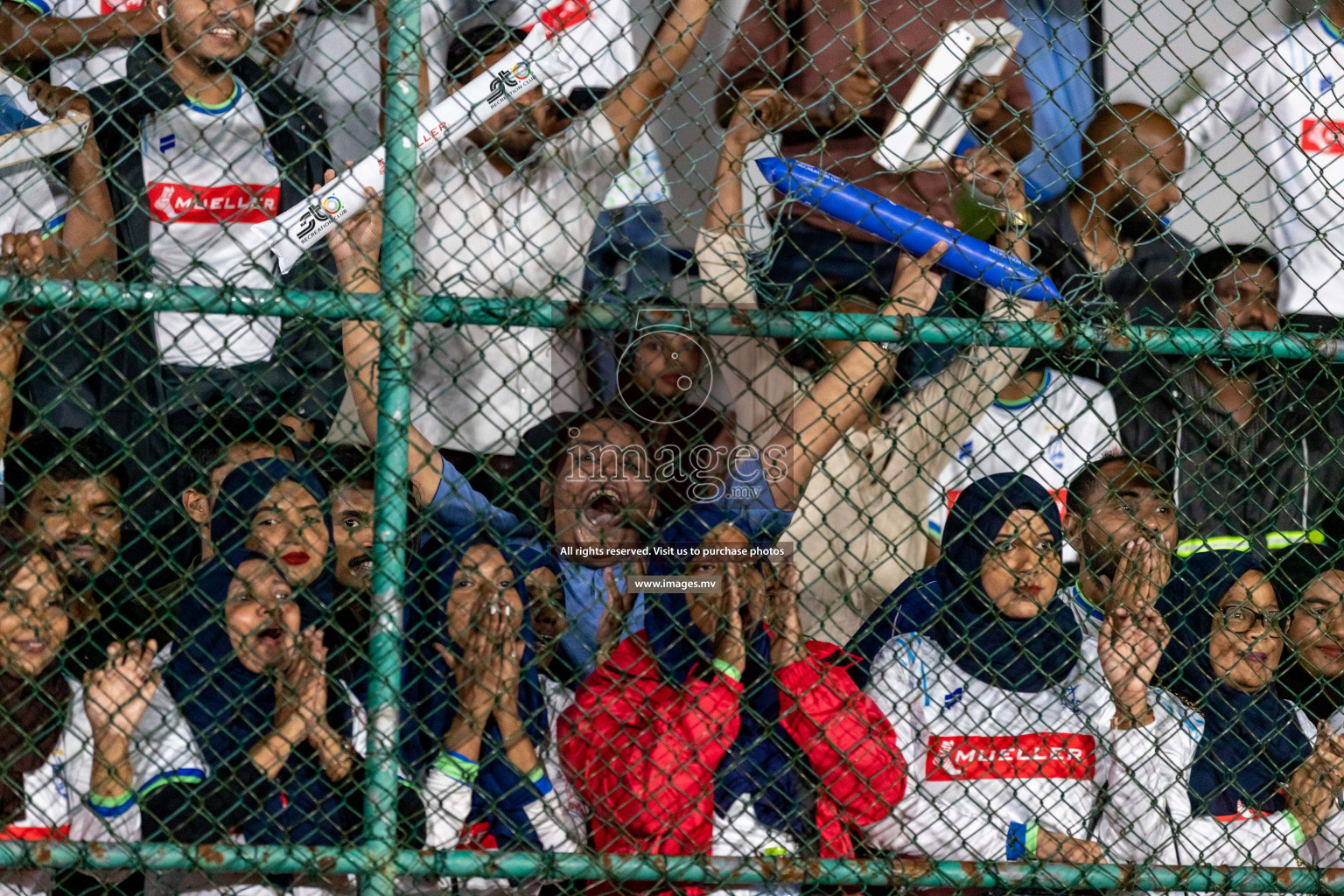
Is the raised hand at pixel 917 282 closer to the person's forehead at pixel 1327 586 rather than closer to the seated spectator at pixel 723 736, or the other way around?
the seated spectator at pixel 723 736

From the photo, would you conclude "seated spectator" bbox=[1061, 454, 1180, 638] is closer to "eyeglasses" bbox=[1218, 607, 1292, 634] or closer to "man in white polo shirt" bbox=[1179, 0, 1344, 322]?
"eyeglasses" bbox=[1218, 607, 1292, 634]

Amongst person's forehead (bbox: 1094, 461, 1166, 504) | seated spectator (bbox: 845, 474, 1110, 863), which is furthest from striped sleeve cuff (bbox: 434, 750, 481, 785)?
person's forehead (bbox: 1094, 461, 1166, 504)

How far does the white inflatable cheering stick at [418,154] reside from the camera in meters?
2.80

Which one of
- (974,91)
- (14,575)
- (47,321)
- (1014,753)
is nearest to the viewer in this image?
(14,575)

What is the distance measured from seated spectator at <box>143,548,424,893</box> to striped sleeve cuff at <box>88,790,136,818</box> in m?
0.05

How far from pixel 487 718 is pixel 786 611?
680mm

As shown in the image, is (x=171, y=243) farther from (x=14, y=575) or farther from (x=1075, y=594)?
(x=1075, y=594)

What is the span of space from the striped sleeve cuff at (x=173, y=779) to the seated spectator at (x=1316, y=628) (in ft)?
8.30

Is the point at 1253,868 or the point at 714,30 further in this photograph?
the point at 714,30

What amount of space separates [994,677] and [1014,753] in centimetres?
19

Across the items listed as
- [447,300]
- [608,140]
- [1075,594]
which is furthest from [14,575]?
[1075,594]

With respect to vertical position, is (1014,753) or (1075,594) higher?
(1075,594)

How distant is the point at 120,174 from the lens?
134 inches

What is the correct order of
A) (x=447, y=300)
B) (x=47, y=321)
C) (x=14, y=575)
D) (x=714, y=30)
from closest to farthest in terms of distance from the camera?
(x=447, y=300) < (x=14, y=575) < (x=47, y=321) < (x=714, y=30)
